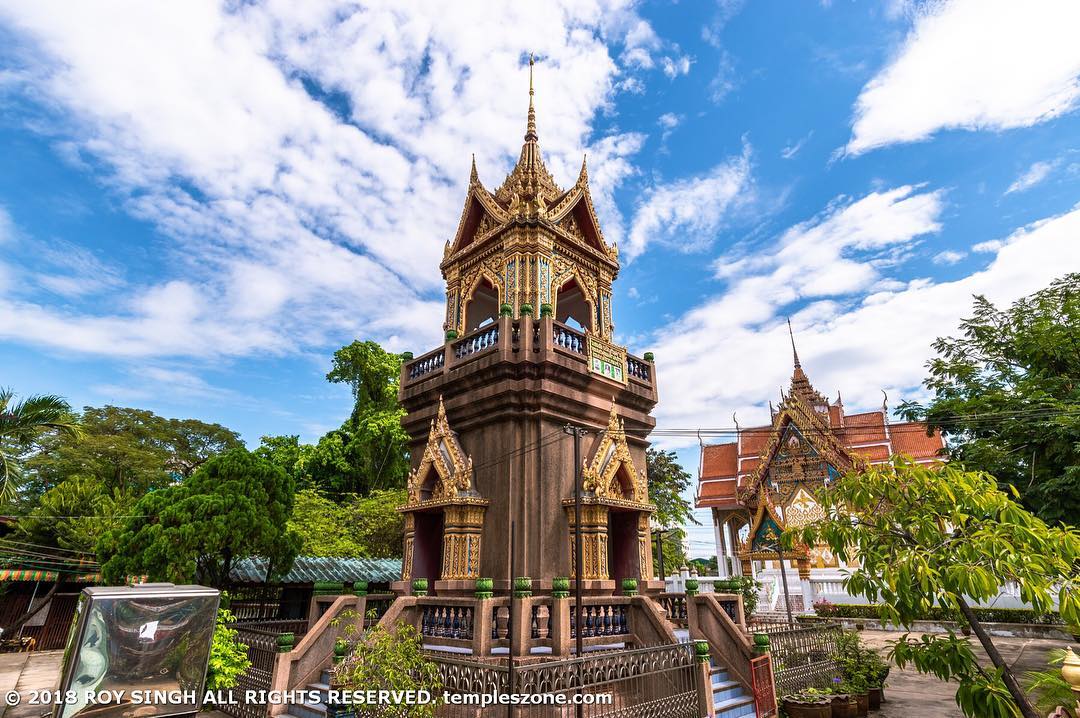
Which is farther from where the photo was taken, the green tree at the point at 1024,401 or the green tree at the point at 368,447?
the green tree at the point at 368,447

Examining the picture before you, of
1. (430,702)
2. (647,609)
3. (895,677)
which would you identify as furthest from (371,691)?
(895,677)

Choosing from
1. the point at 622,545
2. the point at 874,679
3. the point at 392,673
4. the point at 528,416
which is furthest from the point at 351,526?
the point at 874,679

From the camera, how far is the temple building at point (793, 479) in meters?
28.3

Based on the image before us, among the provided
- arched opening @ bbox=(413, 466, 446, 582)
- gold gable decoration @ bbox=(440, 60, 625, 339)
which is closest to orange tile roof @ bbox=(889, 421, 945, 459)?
gold gable decoration @ bbox=(440, 60, 625, 339)

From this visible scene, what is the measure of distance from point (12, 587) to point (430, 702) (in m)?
26.7

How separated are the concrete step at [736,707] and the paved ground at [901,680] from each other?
7.65 ft

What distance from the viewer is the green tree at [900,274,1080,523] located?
1345cm

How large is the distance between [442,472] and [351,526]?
602 inches

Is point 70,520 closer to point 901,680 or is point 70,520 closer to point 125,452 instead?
point 125,452

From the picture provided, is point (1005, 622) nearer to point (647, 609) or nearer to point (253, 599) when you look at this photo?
point (647, 609)

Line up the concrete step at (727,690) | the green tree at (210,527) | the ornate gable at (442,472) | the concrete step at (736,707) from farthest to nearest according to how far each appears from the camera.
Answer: the green tree at (210,527) → the ornate gable at (442,472) → the concrete step at (727,690) → the concrete step at (736,707)

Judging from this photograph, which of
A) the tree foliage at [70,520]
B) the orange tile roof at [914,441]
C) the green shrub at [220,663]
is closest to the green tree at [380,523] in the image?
the tree foliage at [70,520]

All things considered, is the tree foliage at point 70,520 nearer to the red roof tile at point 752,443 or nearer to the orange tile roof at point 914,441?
the red roof tile at point 752,443

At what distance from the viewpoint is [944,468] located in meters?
5.45
